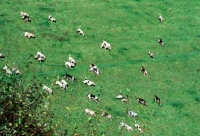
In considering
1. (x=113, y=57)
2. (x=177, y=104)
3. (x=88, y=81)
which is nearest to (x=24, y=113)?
(x=88, y=81)

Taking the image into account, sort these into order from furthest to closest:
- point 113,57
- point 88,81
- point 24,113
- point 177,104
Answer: point 113,57 → point 177,104 → point 88,81 → point 24,113

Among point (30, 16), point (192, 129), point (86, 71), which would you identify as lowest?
point (192, 129)

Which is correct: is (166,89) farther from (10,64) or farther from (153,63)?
(10,64)

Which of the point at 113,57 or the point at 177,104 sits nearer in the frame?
the point at 177,104

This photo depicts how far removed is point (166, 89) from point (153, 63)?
911mm

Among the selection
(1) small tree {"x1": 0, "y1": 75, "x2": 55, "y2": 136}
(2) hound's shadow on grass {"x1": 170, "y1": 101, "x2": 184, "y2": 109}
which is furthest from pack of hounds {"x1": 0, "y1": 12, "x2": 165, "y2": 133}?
(1) small tree {"x1": 0, "y1": 75, "x2": 55, "y2": 136}

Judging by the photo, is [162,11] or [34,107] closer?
[34,107]

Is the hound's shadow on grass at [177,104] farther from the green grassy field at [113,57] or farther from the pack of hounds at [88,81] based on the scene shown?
the pack of hounds at [88,81]

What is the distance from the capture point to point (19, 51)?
7.01m

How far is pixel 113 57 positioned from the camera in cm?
775

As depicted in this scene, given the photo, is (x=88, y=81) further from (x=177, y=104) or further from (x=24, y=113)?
(x=24, y=113)

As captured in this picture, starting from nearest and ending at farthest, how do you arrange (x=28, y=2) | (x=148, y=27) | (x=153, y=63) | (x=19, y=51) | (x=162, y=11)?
(x=19, y=51) → (x=153, y=63) → (x=28, y=2) → (x=148, y=27) → (x=162, y=11)

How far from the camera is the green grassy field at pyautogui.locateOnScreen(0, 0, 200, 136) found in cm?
624

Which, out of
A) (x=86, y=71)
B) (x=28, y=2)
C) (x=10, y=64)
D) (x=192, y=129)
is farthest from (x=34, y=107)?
(x=28, y=2)
